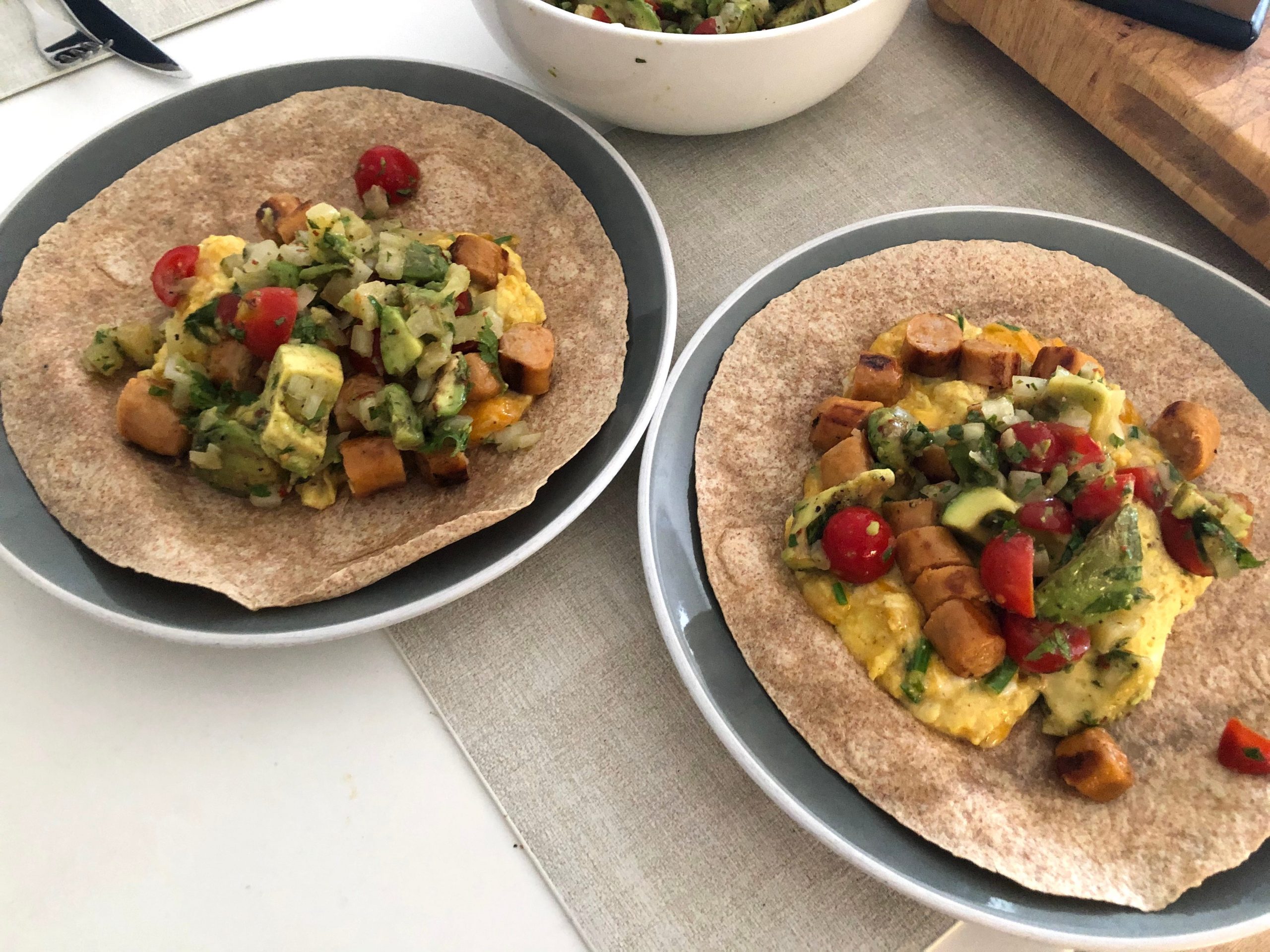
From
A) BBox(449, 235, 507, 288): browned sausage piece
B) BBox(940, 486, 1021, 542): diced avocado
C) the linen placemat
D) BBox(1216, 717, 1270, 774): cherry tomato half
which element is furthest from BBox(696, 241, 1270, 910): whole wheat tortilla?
BBox(449, 235, 507, 288): browned sausage piece

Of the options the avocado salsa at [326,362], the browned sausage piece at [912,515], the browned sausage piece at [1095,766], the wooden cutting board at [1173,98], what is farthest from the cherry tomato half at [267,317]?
the wooden cutting board at [1173,98]

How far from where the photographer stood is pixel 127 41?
232 centimetres

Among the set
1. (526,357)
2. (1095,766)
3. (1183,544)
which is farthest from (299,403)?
(1183,544)

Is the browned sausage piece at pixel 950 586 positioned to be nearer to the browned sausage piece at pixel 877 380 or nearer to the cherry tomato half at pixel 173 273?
the browned sausage piece at pixel 877 380

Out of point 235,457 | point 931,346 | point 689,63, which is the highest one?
point 689,63

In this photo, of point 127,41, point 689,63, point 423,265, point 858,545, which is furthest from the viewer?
point 127,41

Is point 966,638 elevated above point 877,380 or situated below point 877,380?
below

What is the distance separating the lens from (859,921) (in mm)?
1301

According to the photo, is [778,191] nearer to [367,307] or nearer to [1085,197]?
[1085,197]

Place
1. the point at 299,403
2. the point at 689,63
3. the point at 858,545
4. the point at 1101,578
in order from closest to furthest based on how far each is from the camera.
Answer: the point at 1101,578 < the point at 858,545 < the point at 299,403 < the point at 689,63

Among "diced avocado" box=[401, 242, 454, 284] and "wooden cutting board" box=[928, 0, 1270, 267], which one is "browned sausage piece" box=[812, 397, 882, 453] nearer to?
"diced avocado" box=[401, 242, 454, 284]

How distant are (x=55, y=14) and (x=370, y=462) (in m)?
1.83

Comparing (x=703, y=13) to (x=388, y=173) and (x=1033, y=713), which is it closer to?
(x=388, y=173)

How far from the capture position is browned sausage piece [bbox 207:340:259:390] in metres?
1.63
